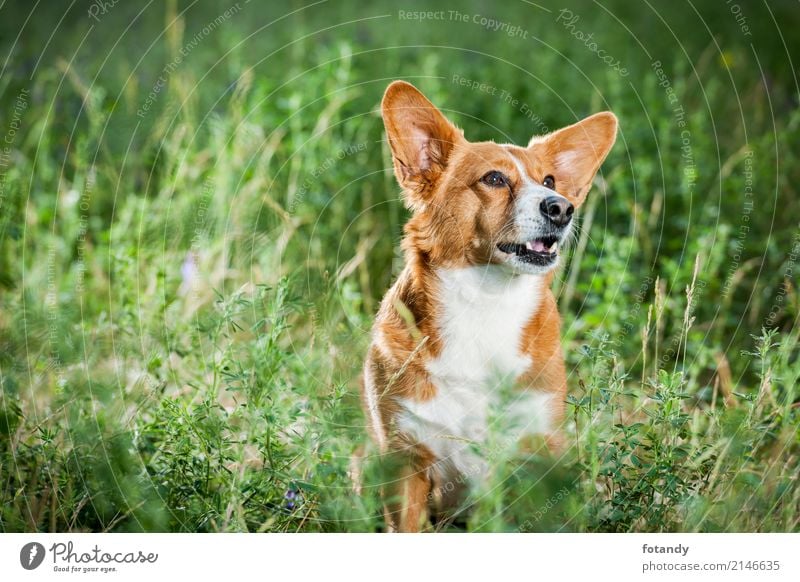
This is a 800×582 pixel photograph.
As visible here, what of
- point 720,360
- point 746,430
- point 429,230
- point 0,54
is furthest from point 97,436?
point 0,54

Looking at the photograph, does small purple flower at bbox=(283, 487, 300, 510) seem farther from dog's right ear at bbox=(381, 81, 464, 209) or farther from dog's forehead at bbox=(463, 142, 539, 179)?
dog's forehead at bbox=(463, 142, 539, 179)

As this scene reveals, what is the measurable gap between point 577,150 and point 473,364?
2.90 ft

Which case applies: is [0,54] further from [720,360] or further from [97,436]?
[720,360]

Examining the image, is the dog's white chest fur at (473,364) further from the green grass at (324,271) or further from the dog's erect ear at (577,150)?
the dog's erect ear at (577,150)

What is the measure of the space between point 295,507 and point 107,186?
3113 mm

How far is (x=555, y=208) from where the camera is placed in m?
3.07

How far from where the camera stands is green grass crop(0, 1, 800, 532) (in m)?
2.99
